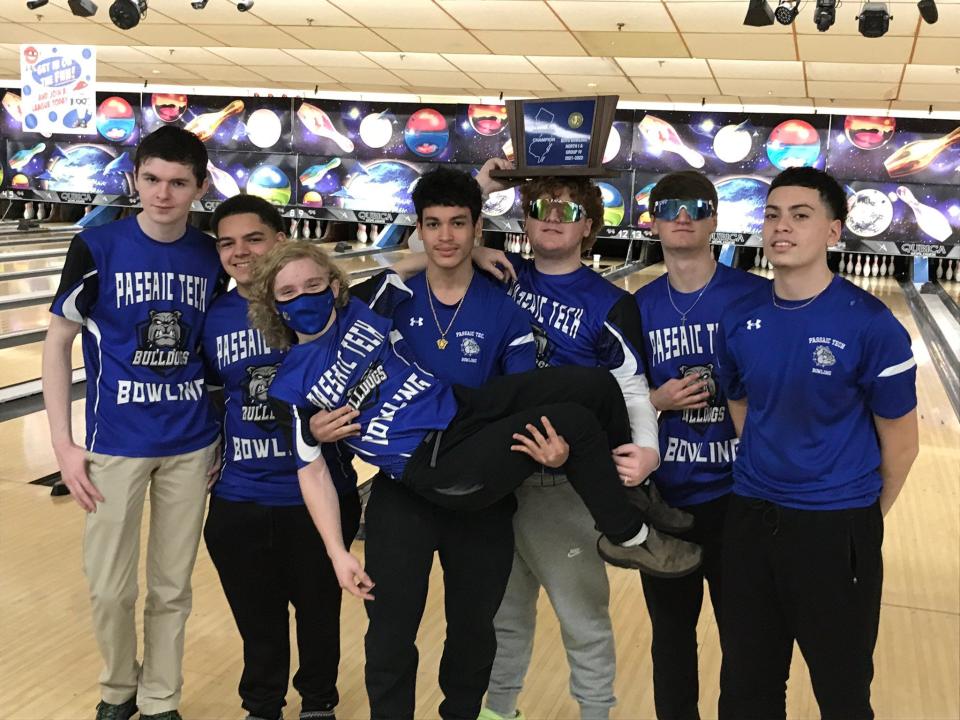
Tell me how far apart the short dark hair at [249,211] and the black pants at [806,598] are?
106 centimetres

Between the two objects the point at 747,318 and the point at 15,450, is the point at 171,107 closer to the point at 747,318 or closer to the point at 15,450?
the point at 15,450

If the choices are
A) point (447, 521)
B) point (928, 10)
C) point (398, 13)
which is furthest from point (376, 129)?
point (447, 521)

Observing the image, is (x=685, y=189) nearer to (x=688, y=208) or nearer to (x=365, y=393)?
(x=688, y=208)

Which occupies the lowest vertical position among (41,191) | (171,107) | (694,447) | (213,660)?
(213,660)

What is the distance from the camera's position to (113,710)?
204 centimetres

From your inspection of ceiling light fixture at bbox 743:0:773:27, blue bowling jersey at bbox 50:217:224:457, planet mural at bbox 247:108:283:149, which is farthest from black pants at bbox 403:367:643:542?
planet mural at bbox 247:108:283:149

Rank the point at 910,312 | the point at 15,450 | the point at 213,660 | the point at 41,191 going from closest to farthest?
the point at 213,660, the point at 15,450, the point at 910,312, the point at 41,191

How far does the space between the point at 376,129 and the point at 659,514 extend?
27.5ft

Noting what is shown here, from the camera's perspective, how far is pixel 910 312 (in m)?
7.78

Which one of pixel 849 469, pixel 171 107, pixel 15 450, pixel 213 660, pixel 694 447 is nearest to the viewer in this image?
pixel 849 469

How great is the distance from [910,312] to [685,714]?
657cm

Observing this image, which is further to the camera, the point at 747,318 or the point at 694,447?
the point at 694,447

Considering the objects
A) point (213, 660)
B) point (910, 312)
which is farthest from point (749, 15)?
point (910, 312)

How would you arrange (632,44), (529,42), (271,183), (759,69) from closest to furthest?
(632,44)
(529,42)
(759,69)
(271,183)
